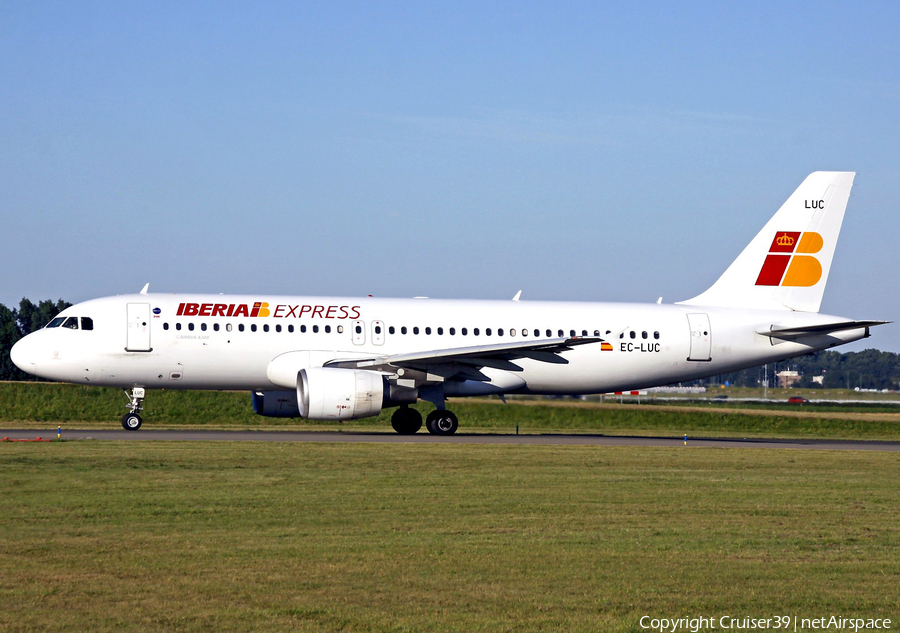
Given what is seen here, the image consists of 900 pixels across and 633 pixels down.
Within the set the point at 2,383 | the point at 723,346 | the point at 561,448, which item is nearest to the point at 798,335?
the point at 723,346

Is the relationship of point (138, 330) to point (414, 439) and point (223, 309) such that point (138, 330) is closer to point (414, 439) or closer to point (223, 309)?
point (223, 309)

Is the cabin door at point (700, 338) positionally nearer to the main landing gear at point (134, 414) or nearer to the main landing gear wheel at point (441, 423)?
the main landing gear wheel at point (441, 423)

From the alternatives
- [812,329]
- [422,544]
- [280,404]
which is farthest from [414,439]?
[422,544]

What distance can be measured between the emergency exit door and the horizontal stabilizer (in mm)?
18696

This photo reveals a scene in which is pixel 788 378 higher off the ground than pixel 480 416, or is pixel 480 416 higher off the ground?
pixel 788 378

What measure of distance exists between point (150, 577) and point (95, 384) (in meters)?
21.7

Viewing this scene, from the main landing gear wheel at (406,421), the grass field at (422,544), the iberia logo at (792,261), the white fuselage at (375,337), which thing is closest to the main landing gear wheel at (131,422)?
the white fuselage at (375,337)

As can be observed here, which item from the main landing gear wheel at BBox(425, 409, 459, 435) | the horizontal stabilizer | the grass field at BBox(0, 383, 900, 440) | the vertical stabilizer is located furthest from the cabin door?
the main landing gear wheel at BBox(425, 409, 459, 435)

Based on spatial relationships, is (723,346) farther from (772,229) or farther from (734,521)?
(734,521)

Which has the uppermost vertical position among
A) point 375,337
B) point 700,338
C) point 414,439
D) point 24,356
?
point 375,337

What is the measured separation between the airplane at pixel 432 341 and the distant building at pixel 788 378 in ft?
380

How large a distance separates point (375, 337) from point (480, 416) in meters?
12.4

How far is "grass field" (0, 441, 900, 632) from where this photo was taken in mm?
8742

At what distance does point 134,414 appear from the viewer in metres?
30.4
